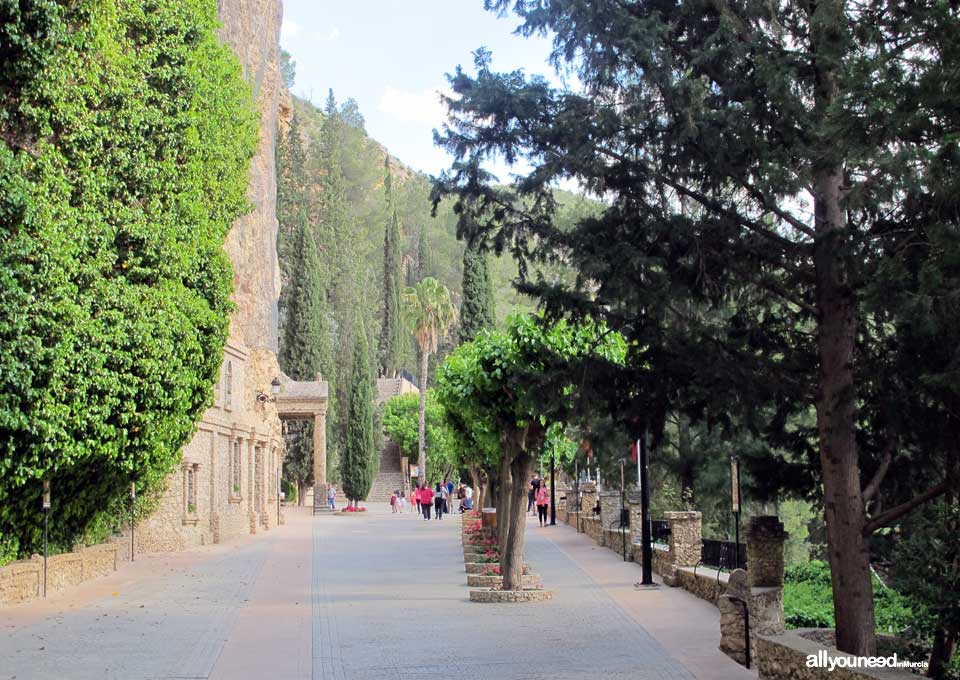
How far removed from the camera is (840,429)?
452 inches

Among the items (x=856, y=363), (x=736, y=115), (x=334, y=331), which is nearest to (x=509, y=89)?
(x=736, y=115)

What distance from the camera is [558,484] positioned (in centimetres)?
8356

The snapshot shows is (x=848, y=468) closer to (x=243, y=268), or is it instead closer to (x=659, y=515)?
(x=659, y=515)

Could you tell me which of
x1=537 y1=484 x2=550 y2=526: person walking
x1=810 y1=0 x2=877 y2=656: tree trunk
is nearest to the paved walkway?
x1=810 y1=0 x2=877 y2=656: tree trunk

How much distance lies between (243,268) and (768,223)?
118ft

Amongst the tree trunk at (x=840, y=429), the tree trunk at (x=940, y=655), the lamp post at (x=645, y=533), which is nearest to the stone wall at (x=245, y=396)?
the lamp post at (x=645, y=533)

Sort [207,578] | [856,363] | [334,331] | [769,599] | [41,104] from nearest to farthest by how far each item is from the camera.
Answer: [856,363] < [769,599] < [41,104] < [207,578] < [334,331]

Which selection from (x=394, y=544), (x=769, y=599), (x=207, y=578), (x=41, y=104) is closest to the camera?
(x=769, y=599)

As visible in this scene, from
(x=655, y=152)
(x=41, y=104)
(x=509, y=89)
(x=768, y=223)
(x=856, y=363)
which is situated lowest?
(x=856, y=363)

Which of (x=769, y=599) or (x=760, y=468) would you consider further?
(x=760, y=468)

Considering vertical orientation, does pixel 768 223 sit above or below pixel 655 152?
below

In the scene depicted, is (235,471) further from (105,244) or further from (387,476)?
(387,476)

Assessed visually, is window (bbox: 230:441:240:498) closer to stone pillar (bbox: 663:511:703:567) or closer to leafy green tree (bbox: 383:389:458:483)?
stone pillar (bbox: 663:511:703:567)

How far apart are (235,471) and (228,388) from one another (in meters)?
3.52
